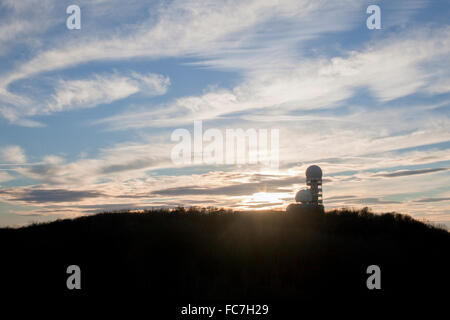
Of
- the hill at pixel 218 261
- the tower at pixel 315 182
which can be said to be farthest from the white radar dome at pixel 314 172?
the hill at pixel 218 261

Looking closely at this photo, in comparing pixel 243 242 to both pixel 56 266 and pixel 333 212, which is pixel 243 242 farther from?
pixel 333 212

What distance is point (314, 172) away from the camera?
3153 centimetres

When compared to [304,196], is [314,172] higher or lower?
higher

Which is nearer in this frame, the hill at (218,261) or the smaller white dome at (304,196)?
the hill at (218,261)

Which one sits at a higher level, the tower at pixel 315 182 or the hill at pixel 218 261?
the tower at pixel 315 182

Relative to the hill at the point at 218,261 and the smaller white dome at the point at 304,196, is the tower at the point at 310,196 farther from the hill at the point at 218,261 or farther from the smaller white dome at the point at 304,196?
the hill at the point at 218,261

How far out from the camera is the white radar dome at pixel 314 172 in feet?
103

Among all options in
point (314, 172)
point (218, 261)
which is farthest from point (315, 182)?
point (218, 261)

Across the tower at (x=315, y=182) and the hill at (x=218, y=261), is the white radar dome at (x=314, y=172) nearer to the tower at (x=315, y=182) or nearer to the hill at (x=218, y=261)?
the tower at (x=315, y=182)

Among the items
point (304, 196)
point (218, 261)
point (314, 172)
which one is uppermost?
point (314, 172)

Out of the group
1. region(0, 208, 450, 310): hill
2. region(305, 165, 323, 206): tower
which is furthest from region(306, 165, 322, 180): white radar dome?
region(0, 208, 450, 310): hill

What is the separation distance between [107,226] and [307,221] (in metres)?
13.6

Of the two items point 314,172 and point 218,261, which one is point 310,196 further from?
point 218,261

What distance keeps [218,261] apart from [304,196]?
16.7 meters
